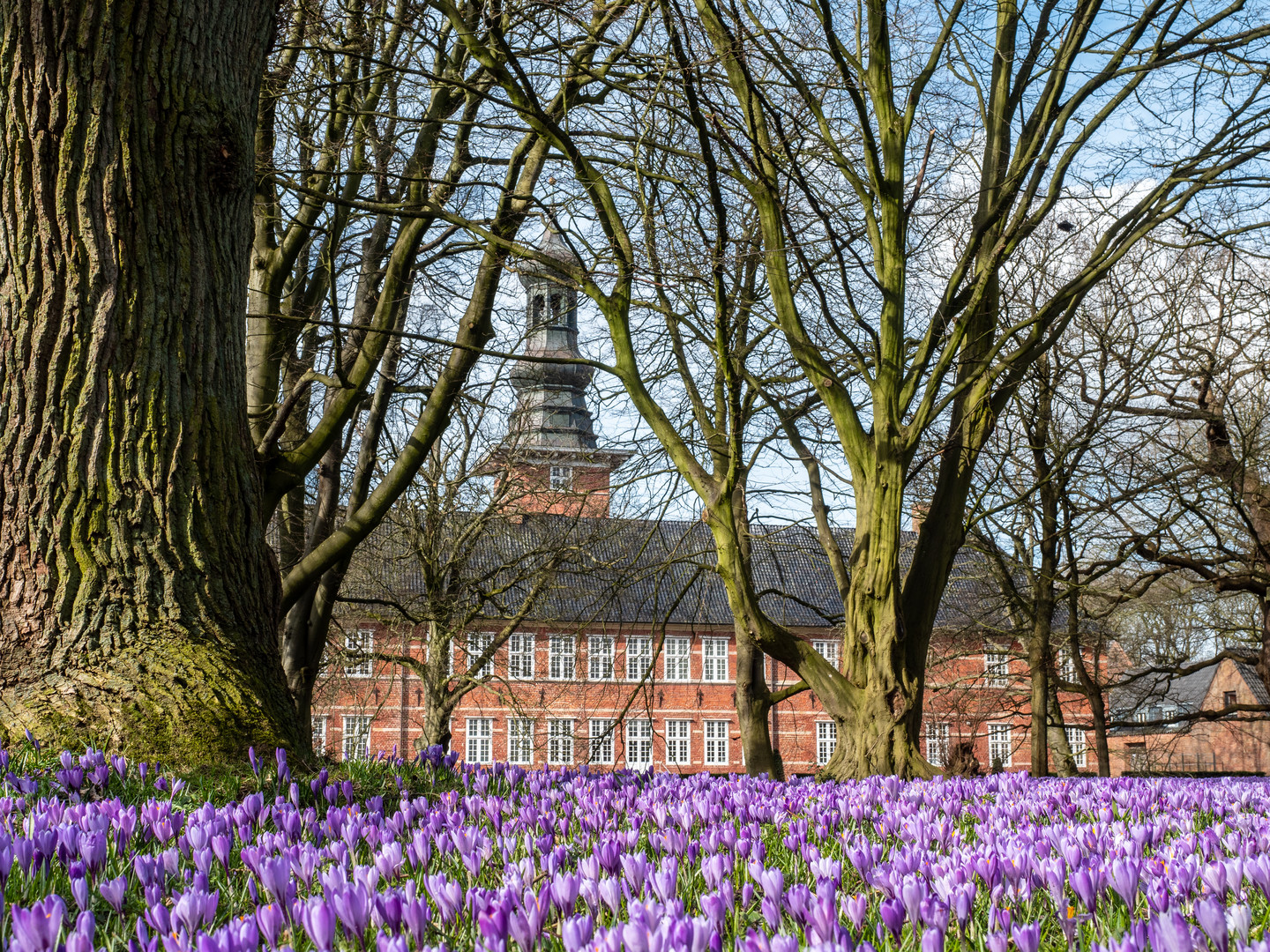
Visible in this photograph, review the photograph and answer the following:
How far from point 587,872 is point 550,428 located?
69.4 ft

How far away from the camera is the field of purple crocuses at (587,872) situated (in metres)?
1.47

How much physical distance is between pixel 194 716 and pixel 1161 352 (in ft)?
41.7

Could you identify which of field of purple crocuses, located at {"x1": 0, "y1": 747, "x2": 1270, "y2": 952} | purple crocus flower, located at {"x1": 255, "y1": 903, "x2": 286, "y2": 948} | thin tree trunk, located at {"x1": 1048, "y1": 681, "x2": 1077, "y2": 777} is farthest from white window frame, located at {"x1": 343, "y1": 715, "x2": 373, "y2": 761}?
thin tree trunk, located at {"x1": 1048, "y1": 681, "x2": 1077, "y2": 777}

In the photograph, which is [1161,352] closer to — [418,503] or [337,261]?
[337,261]

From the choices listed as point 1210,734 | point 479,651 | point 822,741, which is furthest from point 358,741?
point 1210,734

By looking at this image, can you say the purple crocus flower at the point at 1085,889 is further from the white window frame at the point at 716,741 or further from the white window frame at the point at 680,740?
the white window frame at the point at 716,741

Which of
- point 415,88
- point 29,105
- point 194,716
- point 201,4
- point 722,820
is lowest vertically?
point 722,820

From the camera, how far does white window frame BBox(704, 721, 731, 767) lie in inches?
1967

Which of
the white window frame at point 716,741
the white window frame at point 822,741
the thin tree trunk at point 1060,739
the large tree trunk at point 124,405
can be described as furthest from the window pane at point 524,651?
the large tree trunk at point 124,405

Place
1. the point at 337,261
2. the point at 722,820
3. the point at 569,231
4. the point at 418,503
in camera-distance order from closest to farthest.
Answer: the point at 722,820 → the point at 569,231 → the point at 337,261 → the point at 418,503

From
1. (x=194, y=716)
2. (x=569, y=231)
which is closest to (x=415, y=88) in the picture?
(x=569, y=231)

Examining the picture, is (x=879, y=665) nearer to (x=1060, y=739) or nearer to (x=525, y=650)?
(x=1060, y=739)

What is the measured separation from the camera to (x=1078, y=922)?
1686mm

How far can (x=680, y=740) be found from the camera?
5000 cm
